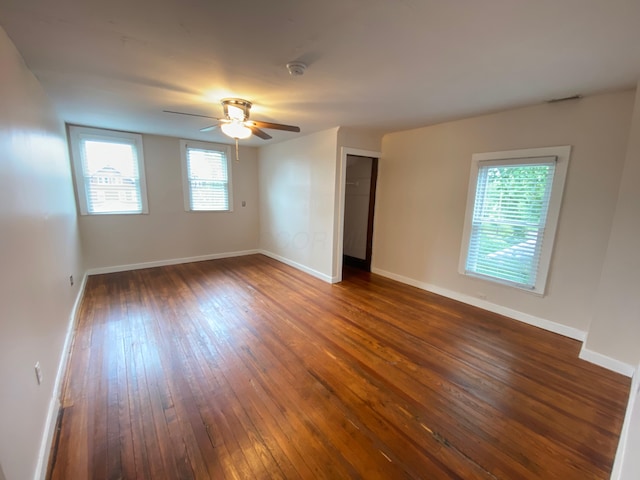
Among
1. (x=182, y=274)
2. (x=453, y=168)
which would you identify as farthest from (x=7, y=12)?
(x=453, y=168)

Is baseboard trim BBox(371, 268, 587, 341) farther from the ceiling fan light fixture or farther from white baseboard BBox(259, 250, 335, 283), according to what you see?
the ceiling fan light fixture

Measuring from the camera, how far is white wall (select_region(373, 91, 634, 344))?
2.53 meters

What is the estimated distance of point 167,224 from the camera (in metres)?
5.09

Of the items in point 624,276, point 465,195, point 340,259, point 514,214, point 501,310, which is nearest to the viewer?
point 624,276

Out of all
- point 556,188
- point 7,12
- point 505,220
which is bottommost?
point 505,220

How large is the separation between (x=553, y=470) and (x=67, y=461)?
106 inches

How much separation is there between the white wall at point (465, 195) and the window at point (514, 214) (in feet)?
0.30

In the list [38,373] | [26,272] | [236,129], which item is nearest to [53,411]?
[38,373]

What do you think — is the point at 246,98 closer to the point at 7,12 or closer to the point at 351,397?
the point at 7,12

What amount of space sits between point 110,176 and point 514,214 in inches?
236

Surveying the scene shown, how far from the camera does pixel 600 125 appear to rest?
251cm

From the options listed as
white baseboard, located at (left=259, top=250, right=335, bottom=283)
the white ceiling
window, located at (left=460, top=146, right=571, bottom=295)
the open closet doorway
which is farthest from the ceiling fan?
window, located at (left=460, top=146, right=571, bottom=295)

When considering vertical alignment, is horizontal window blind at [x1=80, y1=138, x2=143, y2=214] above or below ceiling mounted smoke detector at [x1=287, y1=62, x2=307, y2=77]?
below

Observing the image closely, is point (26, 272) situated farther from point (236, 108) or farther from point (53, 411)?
point (236, 108)
